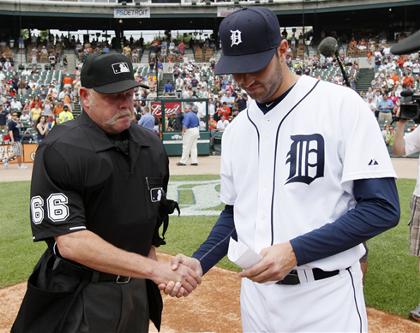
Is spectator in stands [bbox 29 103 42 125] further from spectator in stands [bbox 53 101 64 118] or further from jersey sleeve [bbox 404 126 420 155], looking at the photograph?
jersey sleeve [bbox 404 126 420 155]

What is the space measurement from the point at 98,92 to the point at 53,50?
36.5 meters

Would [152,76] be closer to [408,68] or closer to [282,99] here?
[408,68]

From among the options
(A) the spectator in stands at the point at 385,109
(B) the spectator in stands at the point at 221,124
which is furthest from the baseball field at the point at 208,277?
(A) the spectator in stands at the point at 385,109

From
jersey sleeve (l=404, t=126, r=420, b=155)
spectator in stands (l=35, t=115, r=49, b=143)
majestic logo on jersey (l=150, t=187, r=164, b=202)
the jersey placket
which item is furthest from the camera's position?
spectator in stands (l=35, t=115, r=49, b=143)

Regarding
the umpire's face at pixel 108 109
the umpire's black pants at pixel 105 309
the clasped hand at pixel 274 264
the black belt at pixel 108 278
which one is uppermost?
the umpire's face at pixel 108 109

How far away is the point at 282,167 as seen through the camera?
2.10m

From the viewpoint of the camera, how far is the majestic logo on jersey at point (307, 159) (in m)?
2.02

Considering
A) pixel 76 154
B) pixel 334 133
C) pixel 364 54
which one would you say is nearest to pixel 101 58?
pixel 76 154

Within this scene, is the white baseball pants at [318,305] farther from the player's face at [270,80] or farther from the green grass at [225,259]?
the green grass at [225,259]

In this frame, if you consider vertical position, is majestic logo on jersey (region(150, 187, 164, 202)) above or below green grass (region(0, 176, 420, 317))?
above

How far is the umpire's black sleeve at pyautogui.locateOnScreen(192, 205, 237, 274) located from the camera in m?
2.47

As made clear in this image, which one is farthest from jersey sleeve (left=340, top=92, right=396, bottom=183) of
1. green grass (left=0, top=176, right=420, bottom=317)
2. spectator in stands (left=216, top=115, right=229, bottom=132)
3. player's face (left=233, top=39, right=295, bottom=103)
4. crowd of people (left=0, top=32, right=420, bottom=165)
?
spectator in stands (left=216, top=115, right=229, bottom=132)

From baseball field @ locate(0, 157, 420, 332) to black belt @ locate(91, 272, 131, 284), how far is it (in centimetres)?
99

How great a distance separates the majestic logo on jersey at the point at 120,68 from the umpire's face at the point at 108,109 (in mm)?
107
